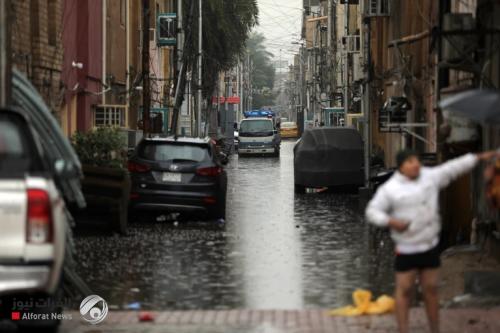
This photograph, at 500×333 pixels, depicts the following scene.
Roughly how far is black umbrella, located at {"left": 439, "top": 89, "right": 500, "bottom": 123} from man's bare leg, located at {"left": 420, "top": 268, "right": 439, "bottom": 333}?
1.36 m

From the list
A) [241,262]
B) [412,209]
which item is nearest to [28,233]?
[412,209]

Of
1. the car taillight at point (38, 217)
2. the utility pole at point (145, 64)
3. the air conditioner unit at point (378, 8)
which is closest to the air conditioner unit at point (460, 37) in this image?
the car taillight at point (38, 217)

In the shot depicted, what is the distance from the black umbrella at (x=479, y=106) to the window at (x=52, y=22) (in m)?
17.1

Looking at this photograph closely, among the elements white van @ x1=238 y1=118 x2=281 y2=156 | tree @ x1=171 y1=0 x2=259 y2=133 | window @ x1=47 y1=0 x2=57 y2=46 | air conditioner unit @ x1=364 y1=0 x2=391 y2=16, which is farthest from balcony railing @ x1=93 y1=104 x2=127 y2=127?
white van @ x1=238 y1=118 x2=281 y2=156

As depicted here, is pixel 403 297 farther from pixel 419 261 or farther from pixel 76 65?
pixel 76 65

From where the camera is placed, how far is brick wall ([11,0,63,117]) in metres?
23.1

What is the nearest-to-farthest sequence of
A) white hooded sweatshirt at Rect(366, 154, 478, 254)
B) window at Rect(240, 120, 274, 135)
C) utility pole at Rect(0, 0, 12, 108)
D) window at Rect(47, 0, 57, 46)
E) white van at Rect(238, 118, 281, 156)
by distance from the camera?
white hooded sweatshirt at Rect(366, 154, 478, 254), utility pole at Rect(0, 0, 12, 108), window at Rect(47, 0, 57, 46), white van at Rect(238, 118, 281, 156), window at Rect(240, 120, 274, 135)

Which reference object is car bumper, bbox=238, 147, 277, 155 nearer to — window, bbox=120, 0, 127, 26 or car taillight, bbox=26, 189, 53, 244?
window, bbox=120, 0, 127, 26

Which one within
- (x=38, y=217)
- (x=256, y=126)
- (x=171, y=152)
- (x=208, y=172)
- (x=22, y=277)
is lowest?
(x=256, y=126)

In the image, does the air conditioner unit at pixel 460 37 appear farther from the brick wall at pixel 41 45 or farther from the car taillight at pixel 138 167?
the brick wall at pixel 41 45

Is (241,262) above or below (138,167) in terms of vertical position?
below

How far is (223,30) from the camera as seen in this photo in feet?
184

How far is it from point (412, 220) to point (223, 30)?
46783 mm

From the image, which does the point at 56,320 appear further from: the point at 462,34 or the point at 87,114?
the point at 87,114
